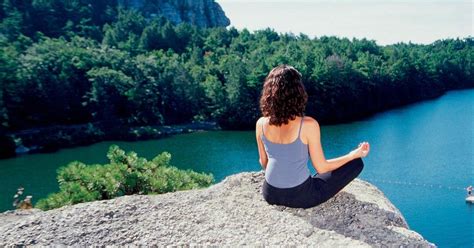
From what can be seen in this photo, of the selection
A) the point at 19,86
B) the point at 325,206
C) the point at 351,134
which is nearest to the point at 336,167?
the point at 325,206

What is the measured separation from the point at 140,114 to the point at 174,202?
3569cm

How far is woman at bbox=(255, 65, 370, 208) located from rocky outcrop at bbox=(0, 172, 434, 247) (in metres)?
0.28

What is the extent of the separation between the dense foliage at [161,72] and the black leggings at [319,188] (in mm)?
33478

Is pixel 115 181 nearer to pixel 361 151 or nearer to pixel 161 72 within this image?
pixel 361 151

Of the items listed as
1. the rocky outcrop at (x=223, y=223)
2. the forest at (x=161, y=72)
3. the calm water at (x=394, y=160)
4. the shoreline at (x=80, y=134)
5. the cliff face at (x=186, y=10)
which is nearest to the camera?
the rocky outcrop at (x=223, y=223)

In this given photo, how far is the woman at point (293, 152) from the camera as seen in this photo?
530cm

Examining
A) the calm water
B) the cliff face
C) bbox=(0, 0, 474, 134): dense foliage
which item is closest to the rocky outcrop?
the calm water

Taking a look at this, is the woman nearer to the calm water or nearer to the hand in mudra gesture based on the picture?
the hand in mudra gesture

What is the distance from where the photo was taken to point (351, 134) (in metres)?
37.6

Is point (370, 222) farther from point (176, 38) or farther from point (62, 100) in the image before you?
point (176, 38)

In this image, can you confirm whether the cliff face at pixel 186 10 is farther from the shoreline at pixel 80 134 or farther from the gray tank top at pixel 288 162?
the gray tank top at pixel 288 162

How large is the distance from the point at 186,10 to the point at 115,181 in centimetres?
7298

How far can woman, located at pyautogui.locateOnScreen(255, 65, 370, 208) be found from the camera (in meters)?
5.30

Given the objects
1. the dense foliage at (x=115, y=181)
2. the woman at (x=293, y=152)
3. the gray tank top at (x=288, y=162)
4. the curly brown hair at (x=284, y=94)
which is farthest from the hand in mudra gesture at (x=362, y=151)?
the dense foliage at (x=115, y=181)
